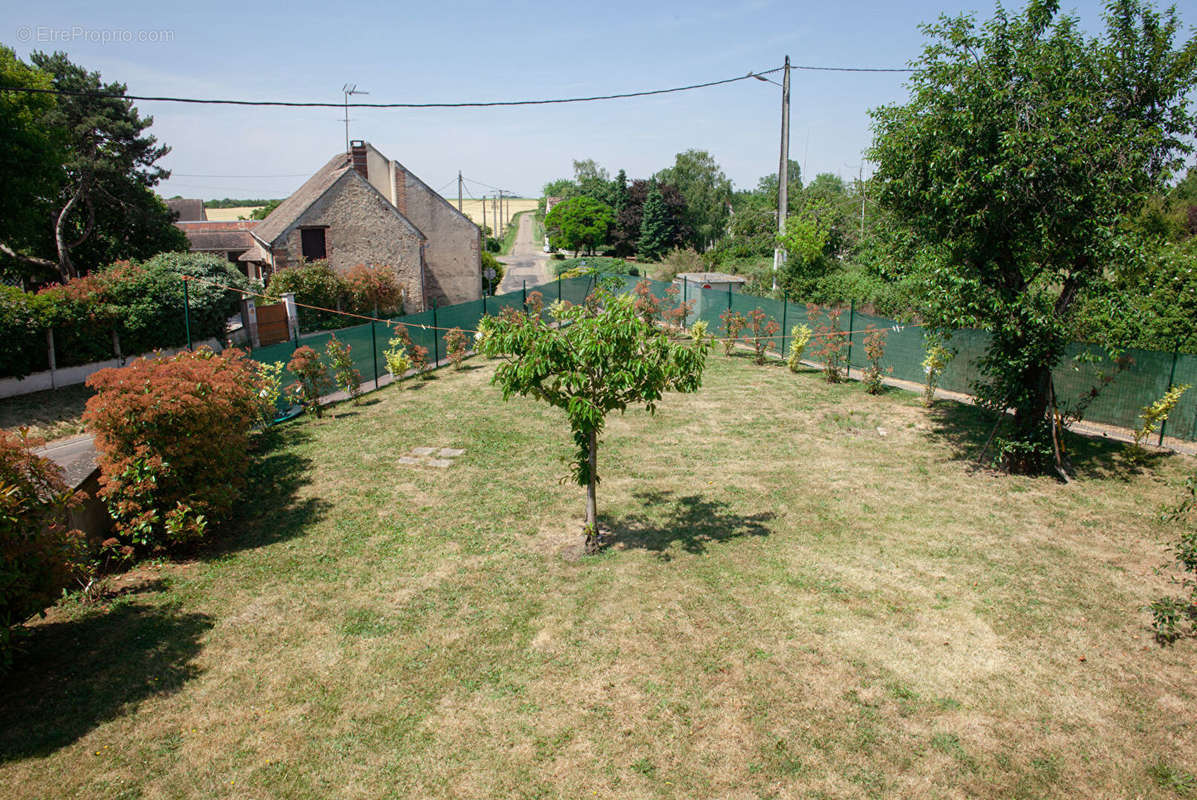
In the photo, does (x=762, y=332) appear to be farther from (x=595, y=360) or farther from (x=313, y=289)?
(x=313, y=289)

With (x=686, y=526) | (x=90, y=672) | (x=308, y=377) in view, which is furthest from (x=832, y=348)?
→ (x=90, y=672)

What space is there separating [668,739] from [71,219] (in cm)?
3453

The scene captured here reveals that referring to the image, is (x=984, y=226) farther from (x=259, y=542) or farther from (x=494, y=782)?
(x=259, y=542)

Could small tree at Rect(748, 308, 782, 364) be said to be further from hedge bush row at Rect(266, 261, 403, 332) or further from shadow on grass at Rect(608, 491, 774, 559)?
hedge bush row at Rect(266, 261, 403, 332)

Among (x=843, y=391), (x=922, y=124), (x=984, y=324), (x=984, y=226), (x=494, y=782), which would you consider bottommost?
(x=494, y=782)

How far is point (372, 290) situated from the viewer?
27078 mm

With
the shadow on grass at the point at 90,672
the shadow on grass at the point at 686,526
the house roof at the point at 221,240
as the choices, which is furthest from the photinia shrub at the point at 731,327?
the house roof at the point at 221,240

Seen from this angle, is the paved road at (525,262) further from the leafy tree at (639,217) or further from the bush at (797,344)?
the bush at (797,344)

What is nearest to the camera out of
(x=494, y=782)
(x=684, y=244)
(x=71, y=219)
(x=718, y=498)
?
(x=494, y=782)

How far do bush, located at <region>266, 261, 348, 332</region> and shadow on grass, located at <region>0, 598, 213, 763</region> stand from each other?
63.6 ft

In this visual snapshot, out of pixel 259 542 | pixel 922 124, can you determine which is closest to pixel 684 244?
pixel 922 124

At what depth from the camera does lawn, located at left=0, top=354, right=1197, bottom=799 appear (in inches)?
195

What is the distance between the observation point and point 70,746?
5.11 m

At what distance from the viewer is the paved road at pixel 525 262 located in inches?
2137
